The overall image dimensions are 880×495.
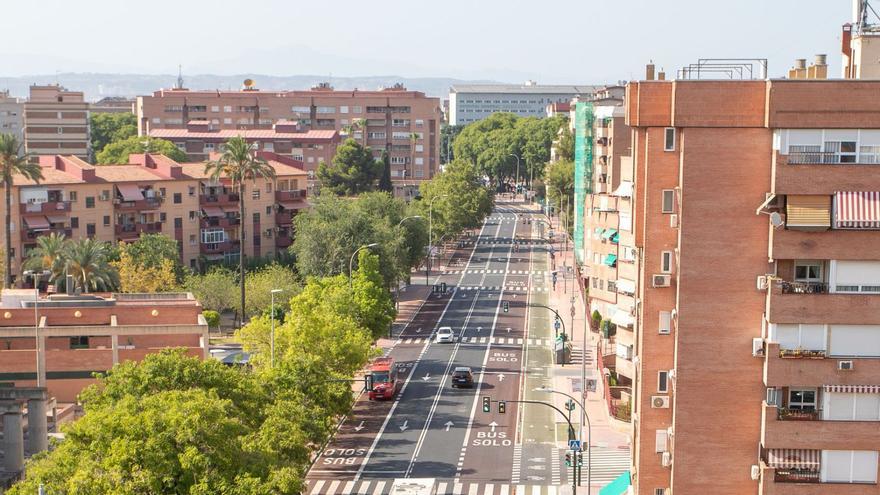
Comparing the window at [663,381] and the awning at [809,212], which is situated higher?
the awning at [809,212]

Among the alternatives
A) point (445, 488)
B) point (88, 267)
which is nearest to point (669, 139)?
point (445, 488)

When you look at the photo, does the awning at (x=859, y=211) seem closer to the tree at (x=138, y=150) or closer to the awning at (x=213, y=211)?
the awning at (x=213, y=211)

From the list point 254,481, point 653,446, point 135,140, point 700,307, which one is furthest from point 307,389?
point 135,140

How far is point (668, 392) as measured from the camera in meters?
36.5

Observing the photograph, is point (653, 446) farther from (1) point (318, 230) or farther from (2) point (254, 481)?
(1) point (318, 230)

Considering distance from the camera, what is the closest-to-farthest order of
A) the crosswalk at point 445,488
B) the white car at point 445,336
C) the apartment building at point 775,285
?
1. the apartment building at point 775,285
2. the crosswalk at point 445,488
3. the white car at point 445,336

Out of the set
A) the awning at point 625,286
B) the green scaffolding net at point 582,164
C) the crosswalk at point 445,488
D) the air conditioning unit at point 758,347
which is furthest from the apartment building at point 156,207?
the air conditioning unit at point 758,347

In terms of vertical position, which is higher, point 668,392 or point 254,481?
point 668,392

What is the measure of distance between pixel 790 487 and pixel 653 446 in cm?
478

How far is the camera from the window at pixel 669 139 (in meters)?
35.1

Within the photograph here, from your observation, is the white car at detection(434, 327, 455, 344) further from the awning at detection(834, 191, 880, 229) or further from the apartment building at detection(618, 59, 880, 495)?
the awning at detection(834, 191, 880, 229)

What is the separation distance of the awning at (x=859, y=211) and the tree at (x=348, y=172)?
138m

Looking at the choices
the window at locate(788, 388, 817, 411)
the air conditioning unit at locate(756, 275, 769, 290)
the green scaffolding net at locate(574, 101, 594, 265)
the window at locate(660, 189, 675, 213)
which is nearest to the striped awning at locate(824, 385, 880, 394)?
the window at locate(788, 388, 817, 411)

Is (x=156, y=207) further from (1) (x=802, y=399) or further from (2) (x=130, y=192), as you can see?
(1) (x=802, y=399)
